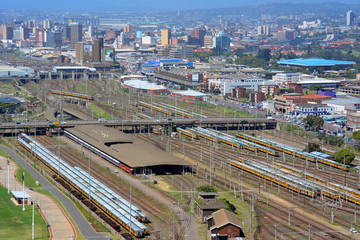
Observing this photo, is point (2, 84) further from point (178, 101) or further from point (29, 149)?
point (29, 149)

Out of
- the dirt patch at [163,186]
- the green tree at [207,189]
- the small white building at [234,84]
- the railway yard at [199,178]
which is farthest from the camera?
the small white building at [234,84]

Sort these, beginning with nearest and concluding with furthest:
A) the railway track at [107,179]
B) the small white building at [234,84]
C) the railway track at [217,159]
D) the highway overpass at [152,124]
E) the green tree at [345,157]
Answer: the railway track at [217,159], the railway track at [107,179], the green tree at [345,157], the highway overpass at [152,124], the small white building at [234,84]

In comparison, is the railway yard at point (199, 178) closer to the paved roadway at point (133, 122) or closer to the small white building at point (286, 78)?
the paved roadway at point (133, 122)

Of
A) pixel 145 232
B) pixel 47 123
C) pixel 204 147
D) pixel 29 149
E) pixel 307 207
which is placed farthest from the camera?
pixel 47 123

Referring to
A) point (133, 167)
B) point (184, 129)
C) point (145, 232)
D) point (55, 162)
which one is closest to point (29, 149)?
point (55, 162)

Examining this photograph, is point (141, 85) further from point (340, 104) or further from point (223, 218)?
point (223, 218)

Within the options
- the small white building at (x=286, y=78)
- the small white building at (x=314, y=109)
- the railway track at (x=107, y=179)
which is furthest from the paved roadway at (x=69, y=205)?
the small white building at (x=286, y=78)
